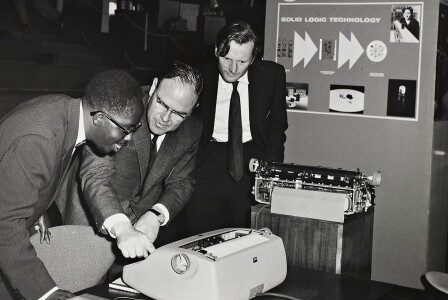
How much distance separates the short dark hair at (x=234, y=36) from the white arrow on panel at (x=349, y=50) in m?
A: 1.00

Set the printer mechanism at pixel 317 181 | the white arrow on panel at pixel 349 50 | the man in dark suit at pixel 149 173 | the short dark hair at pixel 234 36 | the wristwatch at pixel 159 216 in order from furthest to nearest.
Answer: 1. the white arrow on panel at pixel 349 50
2. the short dark hair at pixel 234 36
3. the printer mechanism at pixel 317 181
4. the wristwatch at pixel 159 216
5. the man in dark suit at pixel 149 173

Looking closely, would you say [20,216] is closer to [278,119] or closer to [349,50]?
[278,119]

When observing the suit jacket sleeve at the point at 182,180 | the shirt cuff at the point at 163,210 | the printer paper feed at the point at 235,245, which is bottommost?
the printer paper feed at the point at 235,245

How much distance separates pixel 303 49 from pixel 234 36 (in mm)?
1099

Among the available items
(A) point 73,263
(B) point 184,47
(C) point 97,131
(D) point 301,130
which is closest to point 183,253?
(C) point 97,131

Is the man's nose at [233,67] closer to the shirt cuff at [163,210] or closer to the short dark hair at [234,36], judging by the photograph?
the short dark hair at [234,36]

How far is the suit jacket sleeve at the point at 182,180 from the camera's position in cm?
266

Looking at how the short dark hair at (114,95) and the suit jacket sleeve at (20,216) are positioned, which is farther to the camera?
the short dark hair at (114,95)

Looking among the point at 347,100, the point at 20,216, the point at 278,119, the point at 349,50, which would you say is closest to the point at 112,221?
the point at 20,216

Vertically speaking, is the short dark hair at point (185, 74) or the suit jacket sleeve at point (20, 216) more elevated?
the short dark hair at point (185, 74)

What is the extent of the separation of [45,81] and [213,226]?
397 cm

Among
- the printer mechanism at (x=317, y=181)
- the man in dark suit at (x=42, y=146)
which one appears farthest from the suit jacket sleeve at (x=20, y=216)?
the printer mechanism at (x=317, y=181)

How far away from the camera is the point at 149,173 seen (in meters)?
2.68

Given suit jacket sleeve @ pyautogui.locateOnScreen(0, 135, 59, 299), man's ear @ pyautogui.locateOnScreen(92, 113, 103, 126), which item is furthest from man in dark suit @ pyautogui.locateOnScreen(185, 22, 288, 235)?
suit jacket sleeve @ pyautogui.locateOnScreen(0, 135, 59, 299)
